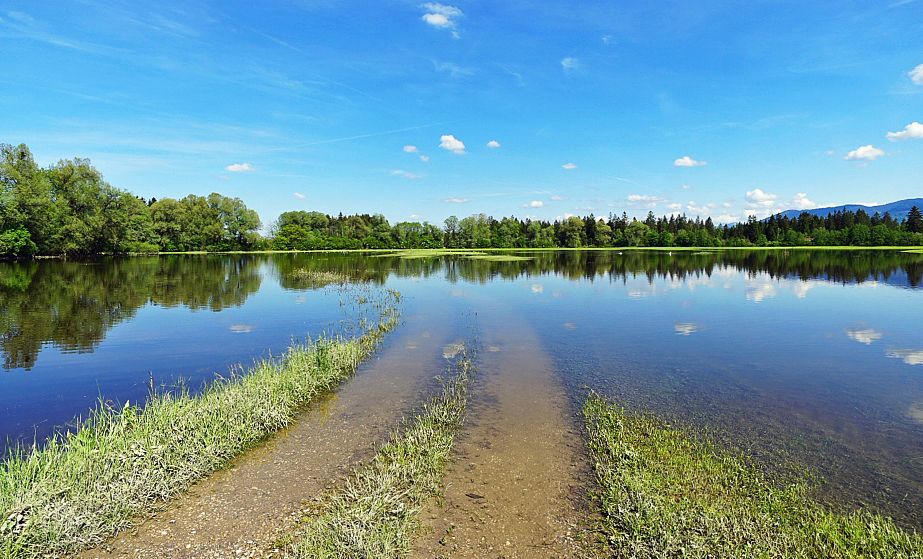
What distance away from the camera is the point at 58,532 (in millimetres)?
6777

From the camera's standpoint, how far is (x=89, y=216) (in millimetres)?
92625

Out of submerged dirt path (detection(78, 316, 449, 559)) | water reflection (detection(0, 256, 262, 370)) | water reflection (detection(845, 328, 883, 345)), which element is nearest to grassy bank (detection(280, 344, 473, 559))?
submerged dirt path (detection(78, 316, 449, 559))

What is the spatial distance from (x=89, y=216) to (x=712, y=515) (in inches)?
4713

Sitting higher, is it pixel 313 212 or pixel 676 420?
pixel 313 212

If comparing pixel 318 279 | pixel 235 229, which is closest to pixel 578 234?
pixel 235 229

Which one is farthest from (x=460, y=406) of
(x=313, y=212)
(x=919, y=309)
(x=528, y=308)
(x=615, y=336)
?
(x=313, y=212)

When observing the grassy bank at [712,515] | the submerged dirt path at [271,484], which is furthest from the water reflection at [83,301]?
the grassy bank at [712,515]

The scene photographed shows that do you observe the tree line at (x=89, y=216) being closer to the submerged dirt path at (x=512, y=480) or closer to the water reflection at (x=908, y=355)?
the submerged dirt path at (x=512, y=480)

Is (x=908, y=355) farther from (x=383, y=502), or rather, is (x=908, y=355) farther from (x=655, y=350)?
(x=383, y=502)

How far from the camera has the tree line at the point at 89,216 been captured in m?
75.2

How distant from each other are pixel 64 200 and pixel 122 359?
9699 cm

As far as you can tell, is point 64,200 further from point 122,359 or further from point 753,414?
point 753,414

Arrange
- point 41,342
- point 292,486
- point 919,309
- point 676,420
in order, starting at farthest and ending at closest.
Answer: point 919,309, point 41,342, point 676,420, point 292,486

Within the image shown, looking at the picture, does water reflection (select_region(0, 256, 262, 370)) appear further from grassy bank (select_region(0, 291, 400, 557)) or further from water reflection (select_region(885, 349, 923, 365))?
water reflection (select_region(885, 349, 923, 365))
